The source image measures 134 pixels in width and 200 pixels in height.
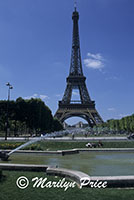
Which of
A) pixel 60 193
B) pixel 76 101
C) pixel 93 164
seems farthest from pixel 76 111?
pixel 60 193

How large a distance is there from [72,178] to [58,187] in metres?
0.91

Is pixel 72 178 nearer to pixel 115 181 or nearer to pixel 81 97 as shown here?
pixel 115 181

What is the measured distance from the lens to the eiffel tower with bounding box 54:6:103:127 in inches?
Result: 3396

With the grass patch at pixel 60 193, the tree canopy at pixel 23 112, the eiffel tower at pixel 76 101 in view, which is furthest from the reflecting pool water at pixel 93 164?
the eiffel tower at pixel 76 101

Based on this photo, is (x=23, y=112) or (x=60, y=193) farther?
(x=23, y=112)

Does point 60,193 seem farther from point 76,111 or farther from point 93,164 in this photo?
point 76,111

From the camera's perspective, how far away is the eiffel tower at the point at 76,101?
8625cm

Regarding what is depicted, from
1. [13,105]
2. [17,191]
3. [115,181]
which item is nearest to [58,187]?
[17,191]

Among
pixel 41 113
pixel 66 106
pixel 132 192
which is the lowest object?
pixel 132 192

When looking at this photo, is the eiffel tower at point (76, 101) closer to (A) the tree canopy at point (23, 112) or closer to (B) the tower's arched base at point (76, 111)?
(B) the tower's arched base at point (76, 111)

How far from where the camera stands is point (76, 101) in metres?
94.2

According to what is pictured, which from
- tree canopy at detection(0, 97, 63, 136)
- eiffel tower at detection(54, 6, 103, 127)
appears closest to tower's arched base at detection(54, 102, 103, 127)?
eiffel tower at detection(54, 6, 103, 127)

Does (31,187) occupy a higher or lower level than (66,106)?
lower

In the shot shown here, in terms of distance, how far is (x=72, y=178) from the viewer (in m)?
8.32
